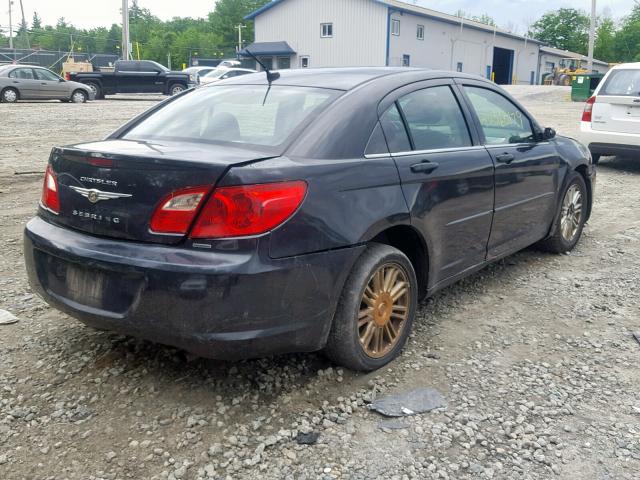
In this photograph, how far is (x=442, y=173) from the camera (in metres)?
3.74

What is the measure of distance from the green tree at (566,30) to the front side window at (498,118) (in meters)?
96.4

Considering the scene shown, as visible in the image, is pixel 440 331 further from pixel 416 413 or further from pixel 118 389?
pixel 118 389

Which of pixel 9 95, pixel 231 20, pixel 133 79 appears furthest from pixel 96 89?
pixel 231 20

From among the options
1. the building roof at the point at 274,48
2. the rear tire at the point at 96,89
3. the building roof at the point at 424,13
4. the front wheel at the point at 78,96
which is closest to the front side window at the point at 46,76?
the front wheel at the point at 78,96

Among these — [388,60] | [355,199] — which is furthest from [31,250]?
[388,60]

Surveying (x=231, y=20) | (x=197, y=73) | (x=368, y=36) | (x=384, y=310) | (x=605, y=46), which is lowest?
(x=384, y=310)

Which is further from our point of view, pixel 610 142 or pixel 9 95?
pixel 9 95

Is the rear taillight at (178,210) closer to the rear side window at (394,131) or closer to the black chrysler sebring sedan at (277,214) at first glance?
the black chrysler sebring sedan at (277,214)

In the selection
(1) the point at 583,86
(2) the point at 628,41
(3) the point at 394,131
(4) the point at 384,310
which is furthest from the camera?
(2) the point at 628,41

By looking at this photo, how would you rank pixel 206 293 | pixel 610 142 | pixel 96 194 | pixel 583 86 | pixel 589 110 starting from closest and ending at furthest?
pixel 206 293 < pixel 96 194 < pixel 610 142 < pixel 589 110 < pixel 583 86

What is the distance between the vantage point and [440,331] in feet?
13.2

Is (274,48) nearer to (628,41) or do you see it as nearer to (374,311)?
(374,311)

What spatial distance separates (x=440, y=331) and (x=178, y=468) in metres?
1.96

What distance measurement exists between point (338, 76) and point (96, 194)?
63.2 inches
